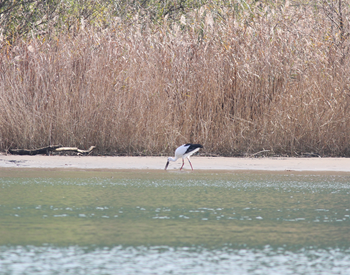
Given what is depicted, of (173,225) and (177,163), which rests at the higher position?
(177,163)

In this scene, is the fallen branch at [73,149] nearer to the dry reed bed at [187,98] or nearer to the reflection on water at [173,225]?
the dry reed bed at [187,98]

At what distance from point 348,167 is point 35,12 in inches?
322

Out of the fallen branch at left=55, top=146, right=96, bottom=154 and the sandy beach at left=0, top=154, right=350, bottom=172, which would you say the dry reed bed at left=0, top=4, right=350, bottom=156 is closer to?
the fallen branch at left=55, top=146, right=96, bottom=154

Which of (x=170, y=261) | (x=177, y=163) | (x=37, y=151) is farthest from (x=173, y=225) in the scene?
(x=37, y=151)

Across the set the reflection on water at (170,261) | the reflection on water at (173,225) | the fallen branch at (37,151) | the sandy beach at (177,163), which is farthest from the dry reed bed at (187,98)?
the reflection on water at (170,261)

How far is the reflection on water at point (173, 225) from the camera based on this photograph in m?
3.71

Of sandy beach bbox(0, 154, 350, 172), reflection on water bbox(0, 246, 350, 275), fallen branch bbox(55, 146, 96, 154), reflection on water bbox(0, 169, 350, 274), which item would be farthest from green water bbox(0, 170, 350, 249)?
fallen branch bbox(55, 146, 96, 154)

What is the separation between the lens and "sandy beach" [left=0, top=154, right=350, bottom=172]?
9.36 metres

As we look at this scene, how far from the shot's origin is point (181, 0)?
1523 cm

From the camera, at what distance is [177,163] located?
1004cm

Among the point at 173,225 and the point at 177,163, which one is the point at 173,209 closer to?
the point at 173,225

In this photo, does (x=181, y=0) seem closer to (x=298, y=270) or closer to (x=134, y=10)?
(x=134, y=10)

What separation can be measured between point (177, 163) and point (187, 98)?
→ 4.30 ft

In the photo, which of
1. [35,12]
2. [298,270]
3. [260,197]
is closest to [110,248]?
[298,270]
